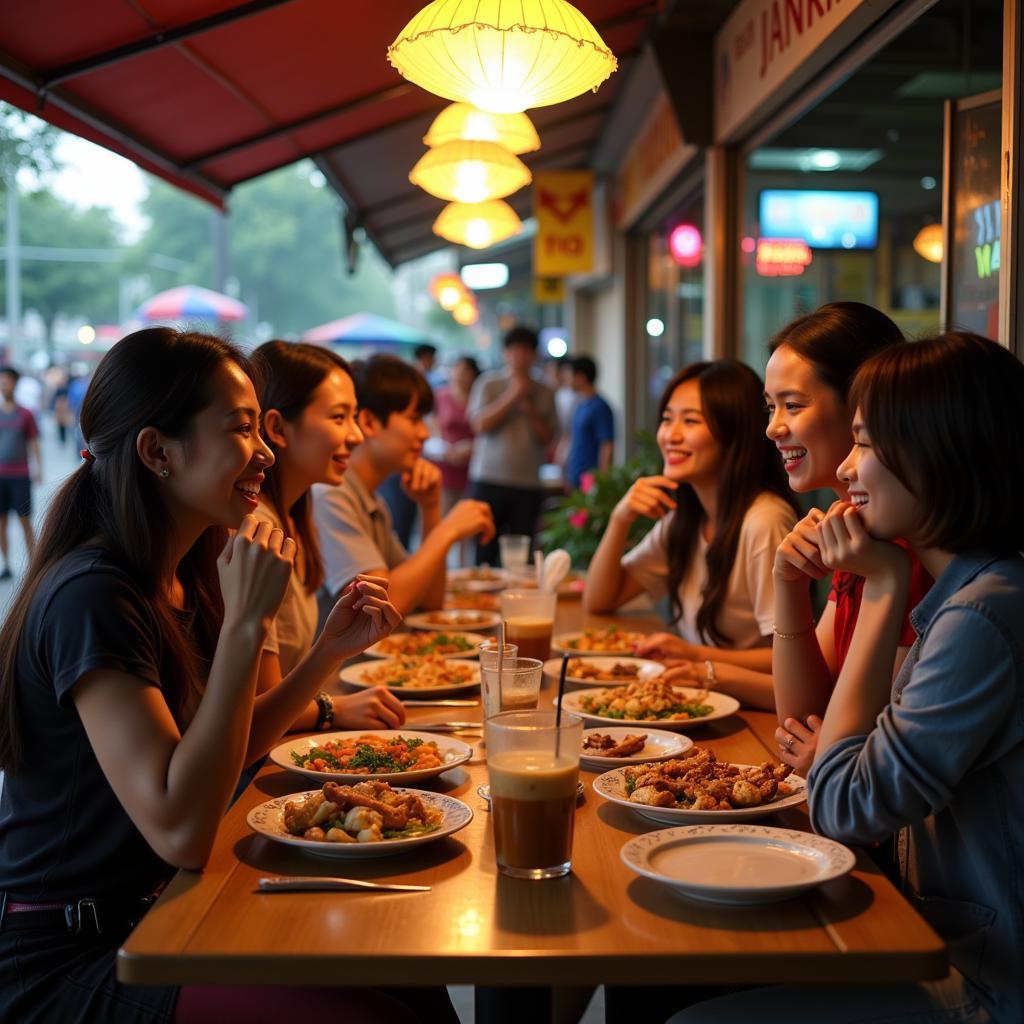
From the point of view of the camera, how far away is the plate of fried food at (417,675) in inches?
105

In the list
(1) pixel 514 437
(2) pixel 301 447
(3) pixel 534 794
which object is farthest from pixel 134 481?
(1) pixel 514 437

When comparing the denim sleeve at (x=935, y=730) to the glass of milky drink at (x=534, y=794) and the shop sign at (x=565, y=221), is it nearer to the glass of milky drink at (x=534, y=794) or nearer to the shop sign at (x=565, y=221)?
the glass of milky drink at (x=534, y=794)

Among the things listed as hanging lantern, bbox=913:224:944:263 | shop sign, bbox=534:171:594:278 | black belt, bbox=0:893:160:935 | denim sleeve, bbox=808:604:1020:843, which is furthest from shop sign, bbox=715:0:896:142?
shop sign, bbox=534:171:594:278

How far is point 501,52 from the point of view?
244cm

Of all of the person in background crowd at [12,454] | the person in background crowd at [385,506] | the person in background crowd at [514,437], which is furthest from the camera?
the person in background crowd at [12,454]

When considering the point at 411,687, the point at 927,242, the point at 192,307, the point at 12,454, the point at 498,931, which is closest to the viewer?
the point at 498,931

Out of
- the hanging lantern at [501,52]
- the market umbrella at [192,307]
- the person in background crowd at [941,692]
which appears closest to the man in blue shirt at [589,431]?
the hanging lantern at [501,52]

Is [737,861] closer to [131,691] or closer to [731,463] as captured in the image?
[131,691]

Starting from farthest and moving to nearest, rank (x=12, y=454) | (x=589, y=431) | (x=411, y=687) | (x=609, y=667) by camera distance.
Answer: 1. (x=12, y=454)
2. (x=589, y=431)
3. (x=609, y=667)
4. (x=411, y=687)

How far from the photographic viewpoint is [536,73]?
253 cm

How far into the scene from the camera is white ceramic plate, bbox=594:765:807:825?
172 cm

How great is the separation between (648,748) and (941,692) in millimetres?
725

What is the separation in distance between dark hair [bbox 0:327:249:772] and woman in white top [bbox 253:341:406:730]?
99 cm

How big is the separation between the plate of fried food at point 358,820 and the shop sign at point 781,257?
5303mm
